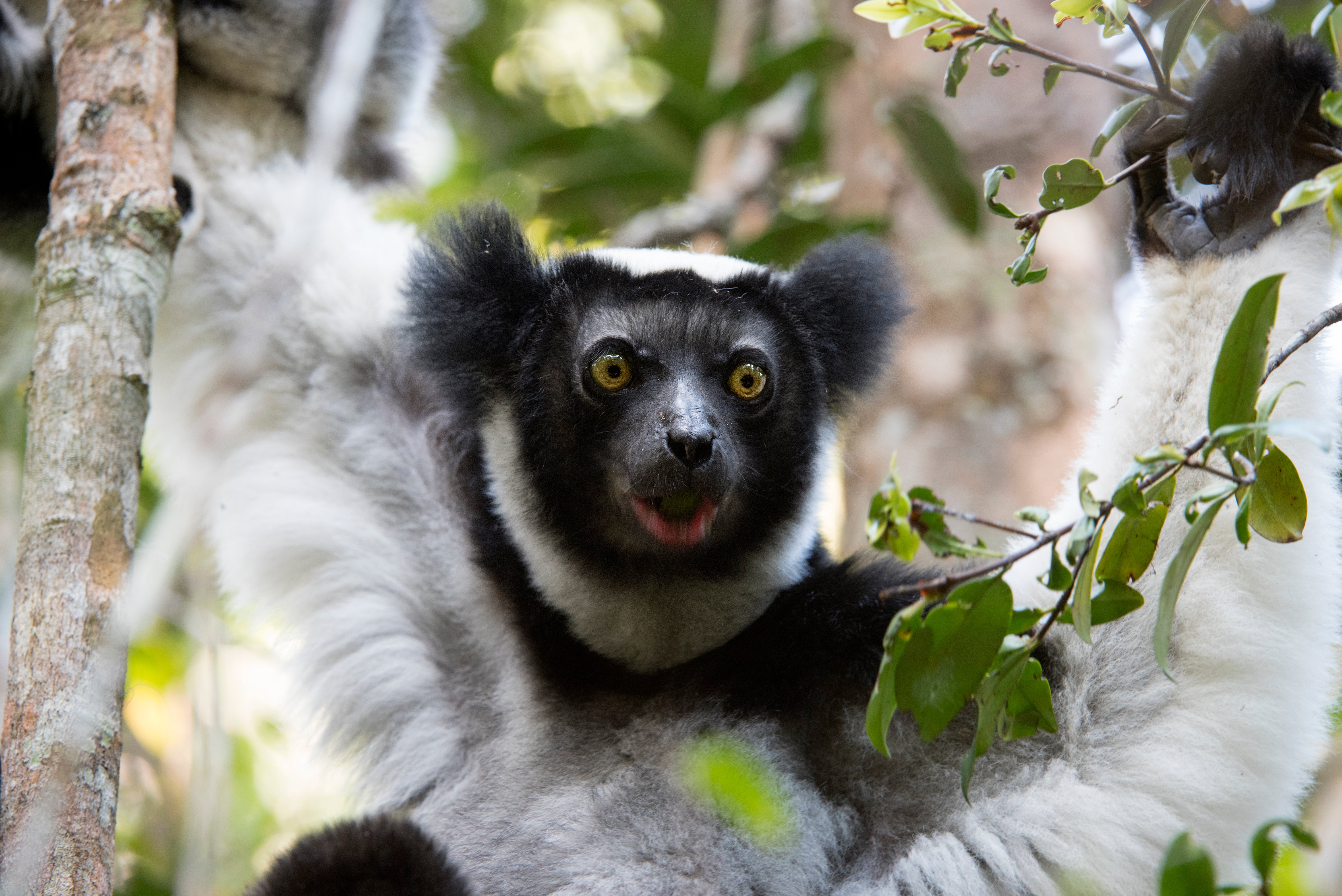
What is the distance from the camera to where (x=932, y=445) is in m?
3.70

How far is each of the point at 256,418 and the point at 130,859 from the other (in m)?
2.21

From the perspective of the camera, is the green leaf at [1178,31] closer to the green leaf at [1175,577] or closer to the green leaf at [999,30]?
the green leaf at [999,30]

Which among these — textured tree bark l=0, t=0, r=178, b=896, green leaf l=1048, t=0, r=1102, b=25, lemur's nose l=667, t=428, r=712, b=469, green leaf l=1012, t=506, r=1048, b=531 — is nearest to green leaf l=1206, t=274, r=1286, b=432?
green leaf l=1012, t=506, r=1048, b=531

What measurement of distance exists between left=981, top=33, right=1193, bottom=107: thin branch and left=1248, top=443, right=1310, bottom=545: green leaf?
68 centimetres

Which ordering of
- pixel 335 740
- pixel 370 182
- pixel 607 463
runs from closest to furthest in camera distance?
pixel 607 463
pixel 335 740
pixel 370 182

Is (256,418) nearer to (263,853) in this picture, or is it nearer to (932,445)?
(932,445)

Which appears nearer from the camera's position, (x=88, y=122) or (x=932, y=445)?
(x=88, y=122)

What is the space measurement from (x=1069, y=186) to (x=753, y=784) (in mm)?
1085

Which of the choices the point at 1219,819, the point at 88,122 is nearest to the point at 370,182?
the point at 88,122

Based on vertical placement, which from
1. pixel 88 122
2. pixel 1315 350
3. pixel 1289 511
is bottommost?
pixel 1289 511

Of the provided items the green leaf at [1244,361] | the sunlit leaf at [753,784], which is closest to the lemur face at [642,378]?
the sunlit leaf at [753,784]

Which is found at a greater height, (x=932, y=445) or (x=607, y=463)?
(x=932, y=445)

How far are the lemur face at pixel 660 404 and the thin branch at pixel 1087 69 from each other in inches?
37.1

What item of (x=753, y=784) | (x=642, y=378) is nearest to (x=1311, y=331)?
(x=753, y=784)
